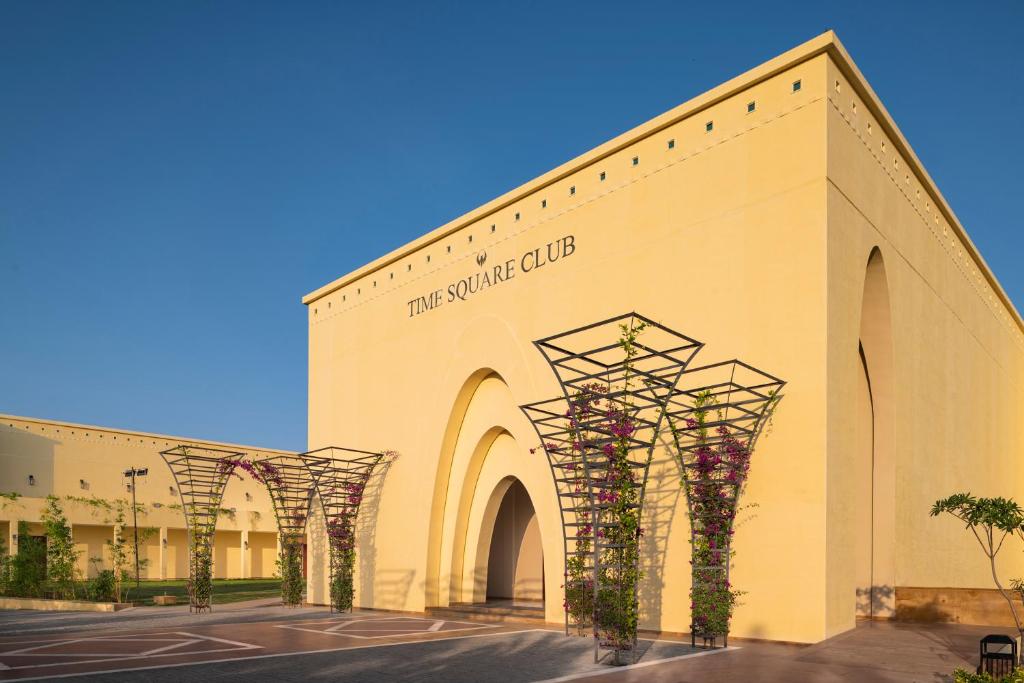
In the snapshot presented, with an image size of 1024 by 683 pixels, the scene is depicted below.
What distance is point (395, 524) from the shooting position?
22.9 metres

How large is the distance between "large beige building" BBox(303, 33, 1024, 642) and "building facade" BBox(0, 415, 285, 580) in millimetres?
23965

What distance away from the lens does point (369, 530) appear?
23.8 meters

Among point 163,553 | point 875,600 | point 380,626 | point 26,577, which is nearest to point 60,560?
point 26,577

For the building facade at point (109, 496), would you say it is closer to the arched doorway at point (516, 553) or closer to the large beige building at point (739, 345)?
the large beige building at point (739, 345)

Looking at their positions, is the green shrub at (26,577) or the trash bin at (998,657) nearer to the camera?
the trash bin at (998,657)

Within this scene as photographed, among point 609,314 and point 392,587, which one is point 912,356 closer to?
point 609,314

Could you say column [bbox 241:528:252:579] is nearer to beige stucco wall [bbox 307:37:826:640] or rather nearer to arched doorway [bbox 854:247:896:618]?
beige stucco wall [bbox 307:37:826:640]

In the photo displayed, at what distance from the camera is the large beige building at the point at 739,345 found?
45.1 feet

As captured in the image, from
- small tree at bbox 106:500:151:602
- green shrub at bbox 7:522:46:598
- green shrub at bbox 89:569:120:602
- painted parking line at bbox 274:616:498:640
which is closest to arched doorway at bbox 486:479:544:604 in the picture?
painted parking line at bbox 274:616:498:640

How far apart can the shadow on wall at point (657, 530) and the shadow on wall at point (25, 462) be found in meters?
38.8

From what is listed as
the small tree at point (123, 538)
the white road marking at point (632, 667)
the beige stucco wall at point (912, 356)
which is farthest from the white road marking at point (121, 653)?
the small tree at point (123, 538)

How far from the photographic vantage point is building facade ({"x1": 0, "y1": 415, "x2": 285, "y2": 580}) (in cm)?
4269

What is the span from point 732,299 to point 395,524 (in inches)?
488

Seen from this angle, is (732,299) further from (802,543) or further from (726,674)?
(726,674)
